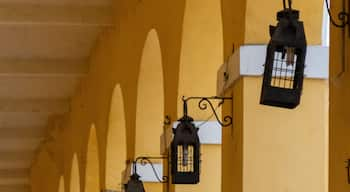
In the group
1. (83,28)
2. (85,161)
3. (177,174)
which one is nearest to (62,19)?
(83,28)

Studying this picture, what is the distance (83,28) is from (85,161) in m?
2.28

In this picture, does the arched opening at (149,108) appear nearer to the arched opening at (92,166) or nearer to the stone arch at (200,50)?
the stone arch at (200,50)

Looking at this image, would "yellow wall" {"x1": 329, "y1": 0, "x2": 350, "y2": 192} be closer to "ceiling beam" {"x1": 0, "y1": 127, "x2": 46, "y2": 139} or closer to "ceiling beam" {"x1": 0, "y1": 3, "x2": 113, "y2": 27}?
"ceiling beam" {"x1": 0, "y1": 3, "x2": 113, "y2": 27}

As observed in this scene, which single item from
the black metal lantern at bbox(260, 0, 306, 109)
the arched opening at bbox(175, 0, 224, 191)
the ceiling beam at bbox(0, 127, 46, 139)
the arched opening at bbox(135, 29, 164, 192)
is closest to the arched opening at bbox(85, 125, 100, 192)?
the arched opening at bbox(135, 29, 164, 192)

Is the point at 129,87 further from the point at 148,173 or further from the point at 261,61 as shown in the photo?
the point at 261,61

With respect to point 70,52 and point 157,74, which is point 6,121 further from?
point 157,74

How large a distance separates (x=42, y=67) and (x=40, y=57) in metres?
0.38

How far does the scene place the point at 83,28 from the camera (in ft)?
41.7

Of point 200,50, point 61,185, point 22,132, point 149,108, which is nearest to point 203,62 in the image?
point 200,50

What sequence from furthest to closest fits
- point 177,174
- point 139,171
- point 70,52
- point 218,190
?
point 70,52 < point 139,171 < point 218,190 < point 177,174

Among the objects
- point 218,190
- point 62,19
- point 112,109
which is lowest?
point 218,190

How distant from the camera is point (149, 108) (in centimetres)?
996

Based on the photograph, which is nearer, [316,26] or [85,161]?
[316,26]

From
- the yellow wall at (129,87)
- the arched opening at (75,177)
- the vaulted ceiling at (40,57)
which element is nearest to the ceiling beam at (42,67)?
the vaulted ceiling at (40,57)
